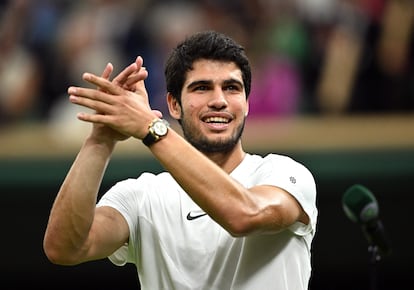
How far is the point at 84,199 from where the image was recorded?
15.4 ft

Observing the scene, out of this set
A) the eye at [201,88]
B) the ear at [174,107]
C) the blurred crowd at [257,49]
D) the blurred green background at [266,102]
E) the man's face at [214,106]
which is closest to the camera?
the man's face at [214,106]

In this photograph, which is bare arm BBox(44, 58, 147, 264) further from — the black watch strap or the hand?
the black watch strap

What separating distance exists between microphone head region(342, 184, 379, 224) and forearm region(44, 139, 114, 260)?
145 centimetres

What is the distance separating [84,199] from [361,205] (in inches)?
62.6

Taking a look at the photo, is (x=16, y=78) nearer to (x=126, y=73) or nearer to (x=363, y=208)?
(x=363, y=208)

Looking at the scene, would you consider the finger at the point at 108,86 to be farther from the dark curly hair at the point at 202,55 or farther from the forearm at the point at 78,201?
the dark curly hair at the point at 202,55

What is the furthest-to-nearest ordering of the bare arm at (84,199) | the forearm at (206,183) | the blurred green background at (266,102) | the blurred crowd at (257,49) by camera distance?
the blurred crowd at (257,49) < the blurred green background at (266,102) < the bare arm at (84,199) < the forearm at (206,183)

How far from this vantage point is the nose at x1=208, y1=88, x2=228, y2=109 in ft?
16.1

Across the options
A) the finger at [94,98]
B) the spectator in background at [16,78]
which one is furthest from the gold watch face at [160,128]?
the spectator in background at [16,78]

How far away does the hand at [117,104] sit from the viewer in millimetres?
4508

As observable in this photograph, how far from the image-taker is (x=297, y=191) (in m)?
4.72

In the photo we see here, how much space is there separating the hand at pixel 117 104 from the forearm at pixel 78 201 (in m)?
0.19

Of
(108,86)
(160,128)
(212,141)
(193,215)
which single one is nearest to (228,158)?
(212,141)

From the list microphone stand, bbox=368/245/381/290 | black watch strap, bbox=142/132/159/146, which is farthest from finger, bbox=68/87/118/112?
microphone stand, bbox=368/245/381/290
